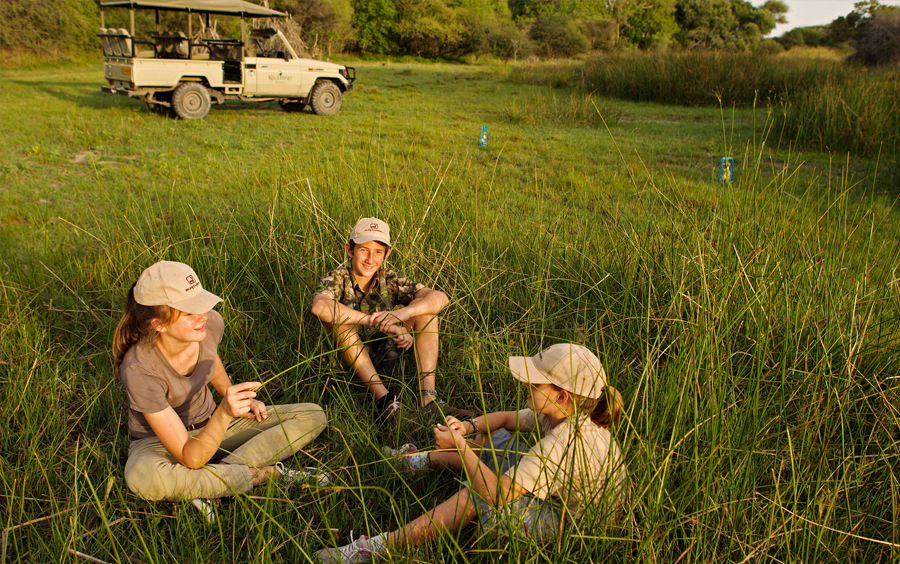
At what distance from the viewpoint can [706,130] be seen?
10.9 m

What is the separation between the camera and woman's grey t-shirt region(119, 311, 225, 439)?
2.15 metres

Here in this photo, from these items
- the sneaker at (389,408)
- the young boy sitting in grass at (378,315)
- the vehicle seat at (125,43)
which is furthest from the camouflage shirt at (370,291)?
the vehicle seat at (125,43)

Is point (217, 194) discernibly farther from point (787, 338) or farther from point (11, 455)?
point (787, 338)

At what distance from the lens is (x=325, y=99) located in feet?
40.5

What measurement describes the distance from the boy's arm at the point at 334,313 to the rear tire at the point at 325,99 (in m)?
Result: 10.1

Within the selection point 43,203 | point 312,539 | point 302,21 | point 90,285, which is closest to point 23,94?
point 43,203

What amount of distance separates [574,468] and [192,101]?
1092 centimetres

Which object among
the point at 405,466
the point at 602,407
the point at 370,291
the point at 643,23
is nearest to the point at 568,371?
the point at 602,407

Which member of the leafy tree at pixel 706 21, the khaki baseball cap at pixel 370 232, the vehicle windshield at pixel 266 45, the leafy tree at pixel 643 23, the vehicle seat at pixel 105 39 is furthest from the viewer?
the leafy tree at pixel 643 23

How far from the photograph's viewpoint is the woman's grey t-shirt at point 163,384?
2154mm

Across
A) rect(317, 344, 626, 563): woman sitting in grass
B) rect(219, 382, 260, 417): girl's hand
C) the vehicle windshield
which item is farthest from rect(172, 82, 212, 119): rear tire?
rect(317, 344, 626, 563): woman sitting in grass

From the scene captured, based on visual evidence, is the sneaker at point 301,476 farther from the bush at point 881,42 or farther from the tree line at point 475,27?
the bush at point 881,42

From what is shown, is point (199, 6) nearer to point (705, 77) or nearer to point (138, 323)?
point (705, 77)

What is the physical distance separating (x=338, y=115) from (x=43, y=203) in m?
7.01
